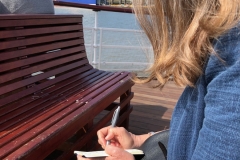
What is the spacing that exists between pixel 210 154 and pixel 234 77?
16 centimetres

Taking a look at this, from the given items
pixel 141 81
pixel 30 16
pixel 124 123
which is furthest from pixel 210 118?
pixel 124 123

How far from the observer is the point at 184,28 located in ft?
2.41

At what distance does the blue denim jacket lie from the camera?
1.99 feet

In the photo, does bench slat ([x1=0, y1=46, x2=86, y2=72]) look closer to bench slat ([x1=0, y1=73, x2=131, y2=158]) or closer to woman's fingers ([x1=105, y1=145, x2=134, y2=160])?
bench slat ([x1=0, y1=73, x2=131, y2=158])

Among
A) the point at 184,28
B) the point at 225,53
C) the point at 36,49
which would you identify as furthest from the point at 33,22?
the point at 225,53

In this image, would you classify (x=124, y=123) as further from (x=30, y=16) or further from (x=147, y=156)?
(x=147, y=156)

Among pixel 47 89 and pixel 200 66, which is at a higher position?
pixel 200 66

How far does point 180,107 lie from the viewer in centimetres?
84

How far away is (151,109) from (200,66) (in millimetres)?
2511

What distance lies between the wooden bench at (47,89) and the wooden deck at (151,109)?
0.20m

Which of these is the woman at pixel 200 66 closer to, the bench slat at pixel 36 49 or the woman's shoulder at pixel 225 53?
the woman's shoulder at pixel 225 53

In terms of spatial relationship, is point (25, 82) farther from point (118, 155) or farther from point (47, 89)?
point (118, 155)

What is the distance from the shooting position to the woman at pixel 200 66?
0.62 metres

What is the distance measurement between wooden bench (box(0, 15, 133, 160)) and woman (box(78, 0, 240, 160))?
0.63 meters
